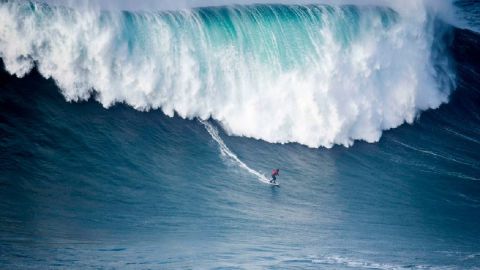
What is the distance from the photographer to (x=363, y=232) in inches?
502

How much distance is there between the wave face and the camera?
14547 mm

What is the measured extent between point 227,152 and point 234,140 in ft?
2.05

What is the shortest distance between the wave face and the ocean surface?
42 mm

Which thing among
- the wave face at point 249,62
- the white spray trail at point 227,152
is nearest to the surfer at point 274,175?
the white spray trail at point 227,152

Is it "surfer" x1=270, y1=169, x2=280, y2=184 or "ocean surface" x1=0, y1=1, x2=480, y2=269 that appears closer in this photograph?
"ocean surface" x1=0, y1=1, x2=480, y2=269

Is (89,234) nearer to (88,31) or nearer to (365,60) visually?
(88,31)

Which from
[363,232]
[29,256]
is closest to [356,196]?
[363,232]

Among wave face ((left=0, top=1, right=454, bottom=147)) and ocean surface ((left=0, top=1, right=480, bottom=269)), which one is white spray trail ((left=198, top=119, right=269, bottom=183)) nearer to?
ocean surface ((left=0, top=1, right=480, bottom=269))

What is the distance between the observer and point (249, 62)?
17.4 meters

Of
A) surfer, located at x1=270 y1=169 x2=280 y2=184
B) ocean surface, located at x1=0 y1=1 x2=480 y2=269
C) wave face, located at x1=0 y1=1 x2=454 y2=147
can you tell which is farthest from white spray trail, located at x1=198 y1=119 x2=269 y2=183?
wave face, located at x1=0 y1=1 x2=454 y2=147

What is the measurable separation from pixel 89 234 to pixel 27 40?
19.0 feet

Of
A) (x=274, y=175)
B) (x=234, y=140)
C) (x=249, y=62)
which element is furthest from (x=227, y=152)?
(x=249, y=62)

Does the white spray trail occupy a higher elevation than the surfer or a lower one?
higher

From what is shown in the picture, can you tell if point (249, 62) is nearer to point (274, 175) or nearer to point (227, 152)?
point (227, 152)
